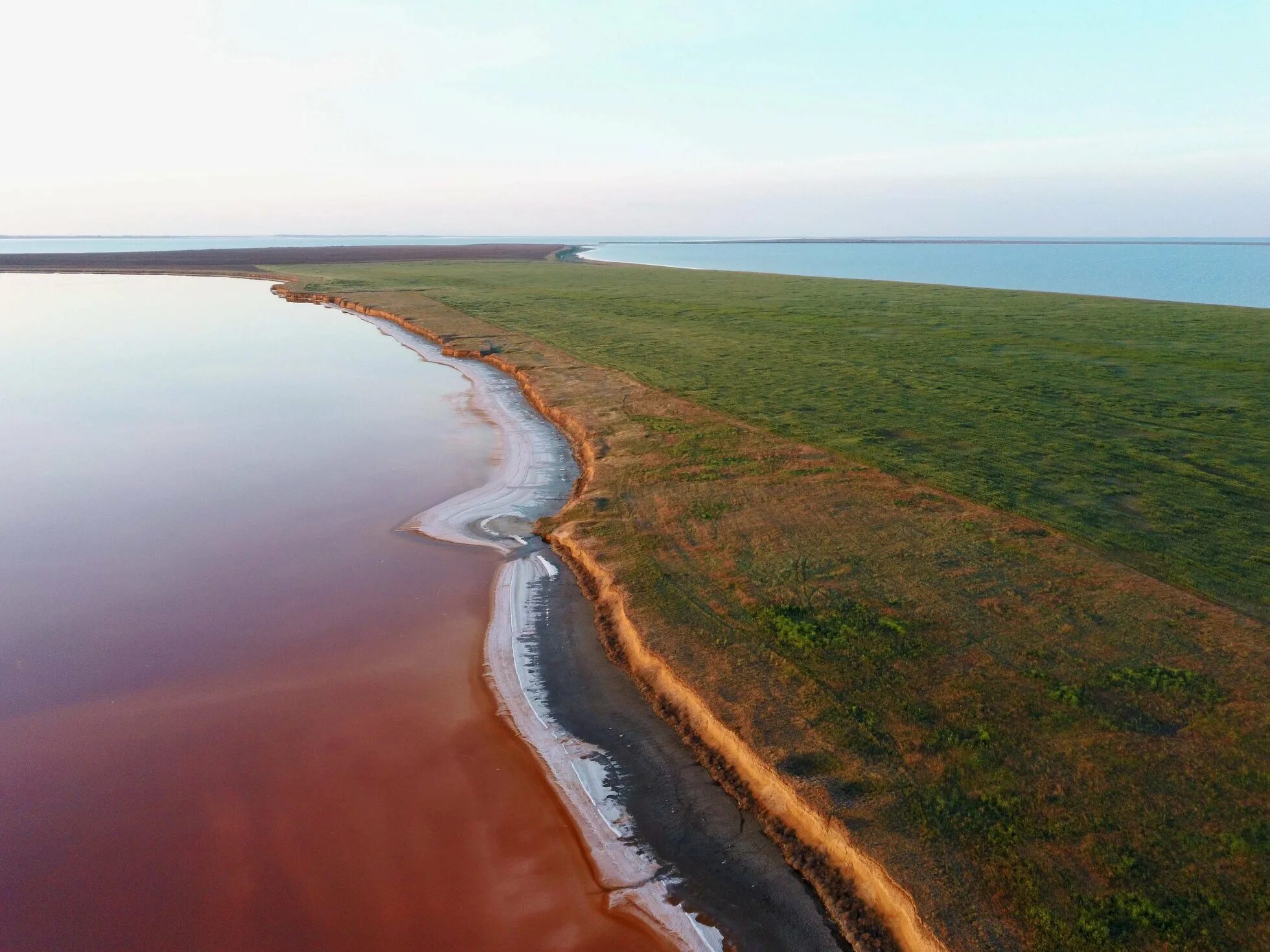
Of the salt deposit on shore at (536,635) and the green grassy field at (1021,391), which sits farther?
the green grassy field at (1021,391)

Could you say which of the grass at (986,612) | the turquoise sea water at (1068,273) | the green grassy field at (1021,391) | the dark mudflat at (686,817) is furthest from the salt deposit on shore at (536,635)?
the turquoise sea water at (1068,273)

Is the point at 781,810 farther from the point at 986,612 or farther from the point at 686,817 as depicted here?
the point at 986,612

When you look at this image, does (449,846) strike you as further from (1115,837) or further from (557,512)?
(557,512)

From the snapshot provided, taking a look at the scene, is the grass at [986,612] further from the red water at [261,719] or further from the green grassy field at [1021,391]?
the red water at [261,719]

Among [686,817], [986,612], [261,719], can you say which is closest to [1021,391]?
[986,612]

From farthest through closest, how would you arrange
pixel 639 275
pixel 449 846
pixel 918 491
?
pixel 639 275 → pixel 918 491 → pixel 449 846

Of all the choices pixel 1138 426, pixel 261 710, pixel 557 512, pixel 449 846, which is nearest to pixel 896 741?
pixel 449 846
